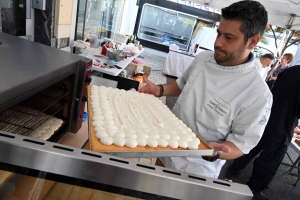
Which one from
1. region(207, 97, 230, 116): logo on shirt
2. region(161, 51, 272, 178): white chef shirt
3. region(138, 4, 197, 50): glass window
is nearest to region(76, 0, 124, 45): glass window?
region(161, 51, 272, 178): white chef shirt

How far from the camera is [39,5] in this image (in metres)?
1.52

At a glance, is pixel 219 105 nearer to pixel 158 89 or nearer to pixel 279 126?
pixel 158 89

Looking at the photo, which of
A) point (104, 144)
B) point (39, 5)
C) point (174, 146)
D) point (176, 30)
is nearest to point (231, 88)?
point (174, 146)

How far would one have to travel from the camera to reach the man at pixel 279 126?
1.91 m

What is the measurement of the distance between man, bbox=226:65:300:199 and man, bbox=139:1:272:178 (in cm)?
118

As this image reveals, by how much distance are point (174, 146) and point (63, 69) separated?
51 cm

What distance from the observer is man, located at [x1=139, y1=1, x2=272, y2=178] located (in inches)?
35.4

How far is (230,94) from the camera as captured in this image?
3.25ft

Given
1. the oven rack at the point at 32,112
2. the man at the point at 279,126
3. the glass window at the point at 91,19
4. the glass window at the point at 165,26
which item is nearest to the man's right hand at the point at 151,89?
the oven rack at the point at 32,112

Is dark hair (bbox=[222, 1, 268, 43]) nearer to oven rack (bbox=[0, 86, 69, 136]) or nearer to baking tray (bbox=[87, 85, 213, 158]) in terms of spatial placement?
baking tray (bbox=[87, 85, 213, 158])

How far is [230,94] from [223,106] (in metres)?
0.07

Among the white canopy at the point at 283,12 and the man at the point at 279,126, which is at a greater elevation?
the white canopy at the point at 283,12

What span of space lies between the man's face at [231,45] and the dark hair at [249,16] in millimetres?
19

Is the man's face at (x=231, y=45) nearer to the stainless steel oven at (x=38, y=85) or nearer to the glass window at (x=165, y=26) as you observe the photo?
the stainless steel oven at (x=38, y=85)
